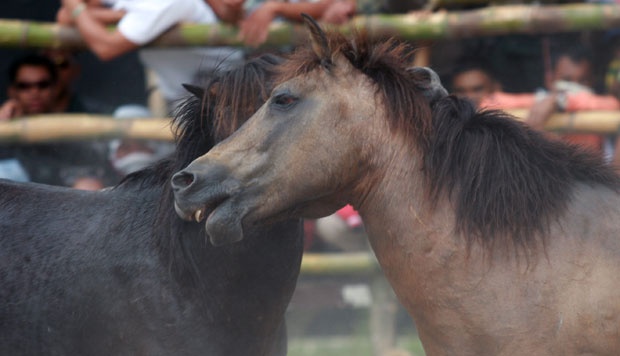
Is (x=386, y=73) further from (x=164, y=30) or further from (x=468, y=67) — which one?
(x=468, y=67)

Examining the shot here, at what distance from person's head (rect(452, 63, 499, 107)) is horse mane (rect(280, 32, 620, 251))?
2.81m

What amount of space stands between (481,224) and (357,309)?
12.1 feet

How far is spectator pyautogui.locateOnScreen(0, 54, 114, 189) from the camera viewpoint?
5.96 metres

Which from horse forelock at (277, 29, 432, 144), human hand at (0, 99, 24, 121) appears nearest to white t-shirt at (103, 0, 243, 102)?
human hand at (0, 99, 24, 121)

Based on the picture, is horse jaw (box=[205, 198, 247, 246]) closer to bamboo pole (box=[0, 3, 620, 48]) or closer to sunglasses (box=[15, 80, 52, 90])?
bamboo pole (box=[0, 3, 620, 48])

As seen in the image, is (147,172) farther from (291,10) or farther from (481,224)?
(291,10)

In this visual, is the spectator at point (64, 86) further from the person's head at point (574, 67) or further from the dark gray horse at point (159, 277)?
the person's head at point (574, 67)

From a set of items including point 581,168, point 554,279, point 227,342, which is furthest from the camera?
point 227,342

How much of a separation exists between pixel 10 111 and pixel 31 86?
0.67 feet

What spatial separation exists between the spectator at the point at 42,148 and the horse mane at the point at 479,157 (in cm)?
312

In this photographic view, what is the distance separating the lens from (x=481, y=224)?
3004 millimetres

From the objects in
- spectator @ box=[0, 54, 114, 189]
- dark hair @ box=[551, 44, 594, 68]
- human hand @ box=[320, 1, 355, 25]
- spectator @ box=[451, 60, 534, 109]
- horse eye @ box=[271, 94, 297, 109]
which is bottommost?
spectator @ box=[0, 54, 114, 189]

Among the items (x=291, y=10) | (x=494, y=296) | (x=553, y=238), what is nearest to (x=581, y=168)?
(x=553, y=238)

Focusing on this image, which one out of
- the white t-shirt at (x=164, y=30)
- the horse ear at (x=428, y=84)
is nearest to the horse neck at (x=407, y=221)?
the horse ear at (x=428, y=84)
